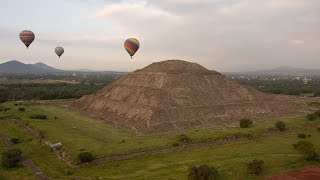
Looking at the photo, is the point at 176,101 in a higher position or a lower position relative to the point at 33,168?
higher

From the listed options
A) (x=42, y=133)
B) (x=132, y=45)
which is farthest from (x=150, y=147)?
(x=132, y=45)

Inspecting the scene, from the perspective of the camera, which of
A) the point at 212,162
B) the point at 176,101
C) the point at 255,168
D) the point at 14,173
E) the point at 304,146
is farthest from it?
the point at 176,101

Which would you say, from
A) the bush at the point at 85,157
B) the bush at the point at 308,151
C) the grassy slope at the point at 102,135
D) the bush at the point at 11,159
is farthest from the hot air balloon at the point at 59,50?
the bush at the point at 308,151

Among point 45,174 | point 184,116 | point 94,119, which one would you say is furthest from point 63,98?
point 45,174

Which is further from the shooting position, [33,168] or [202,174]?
[33,168]

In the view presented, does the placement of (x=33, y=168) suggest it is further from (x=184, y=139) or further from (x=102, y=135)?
(x=184, y=139)

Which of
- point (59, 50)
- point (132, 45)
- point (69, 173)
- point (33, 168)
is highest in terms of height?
point (59, 50)
